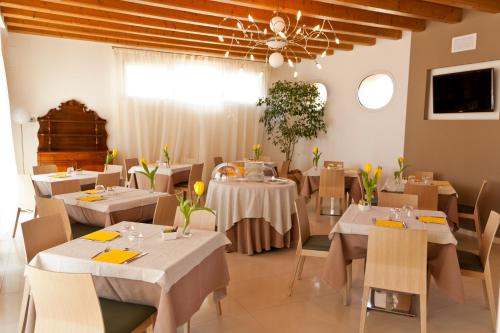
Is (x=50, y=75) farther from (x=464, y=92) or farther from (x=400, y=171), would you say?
(x=464, y=92)

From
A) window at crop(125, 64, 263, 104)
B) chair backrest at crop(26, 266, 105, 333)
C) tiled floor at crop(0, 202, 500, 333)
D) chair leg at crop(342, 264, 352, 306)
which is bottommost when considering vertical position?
tiled floor at crop(0, 202, 500, 333)

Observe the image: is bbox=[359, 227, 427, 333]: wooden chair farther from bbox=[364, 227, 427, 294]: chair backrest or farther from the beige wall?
the beige wall

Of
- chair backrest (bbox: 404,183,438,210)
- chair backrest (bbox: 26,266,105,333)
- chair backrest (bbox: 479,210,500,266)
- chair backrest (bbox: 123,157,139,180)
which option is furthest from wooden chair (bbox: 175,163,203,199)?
chair backrest (bbox: 26,266,105,333)

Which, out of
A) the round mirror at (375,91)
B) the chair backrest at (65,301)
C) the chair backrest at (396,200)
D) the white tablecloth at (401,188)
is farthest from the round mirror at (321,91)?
the chair backrest at (65,301)

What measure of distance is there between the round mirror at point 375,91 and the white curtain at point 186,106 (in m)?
2.72

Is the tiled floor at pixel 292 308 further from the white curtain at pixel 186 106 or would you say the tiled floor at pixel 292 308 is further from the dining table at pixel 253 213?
the white curtain at pixel 186 106

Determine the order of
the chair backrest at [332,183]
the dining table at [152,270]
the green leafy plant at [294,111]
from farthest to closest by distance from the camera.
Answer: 1. the green leafy plant at [294,111]
2. the chair backrest at [332,183]
3. the dining table at [152,270]

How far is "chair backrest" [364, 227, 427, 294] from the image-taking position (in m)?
2.72

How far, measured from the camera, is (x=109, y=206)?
371cm

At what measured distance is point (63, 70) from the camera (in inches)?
303

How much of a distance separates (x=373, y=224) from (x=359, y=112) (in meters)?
4.89

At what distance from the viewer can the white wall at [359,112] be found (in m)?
6.90

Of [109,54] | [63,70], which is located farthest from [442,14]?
[63,70]

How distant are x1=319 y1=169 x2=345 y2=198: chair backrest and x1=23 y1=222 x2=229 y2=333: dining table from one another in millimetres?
3736
